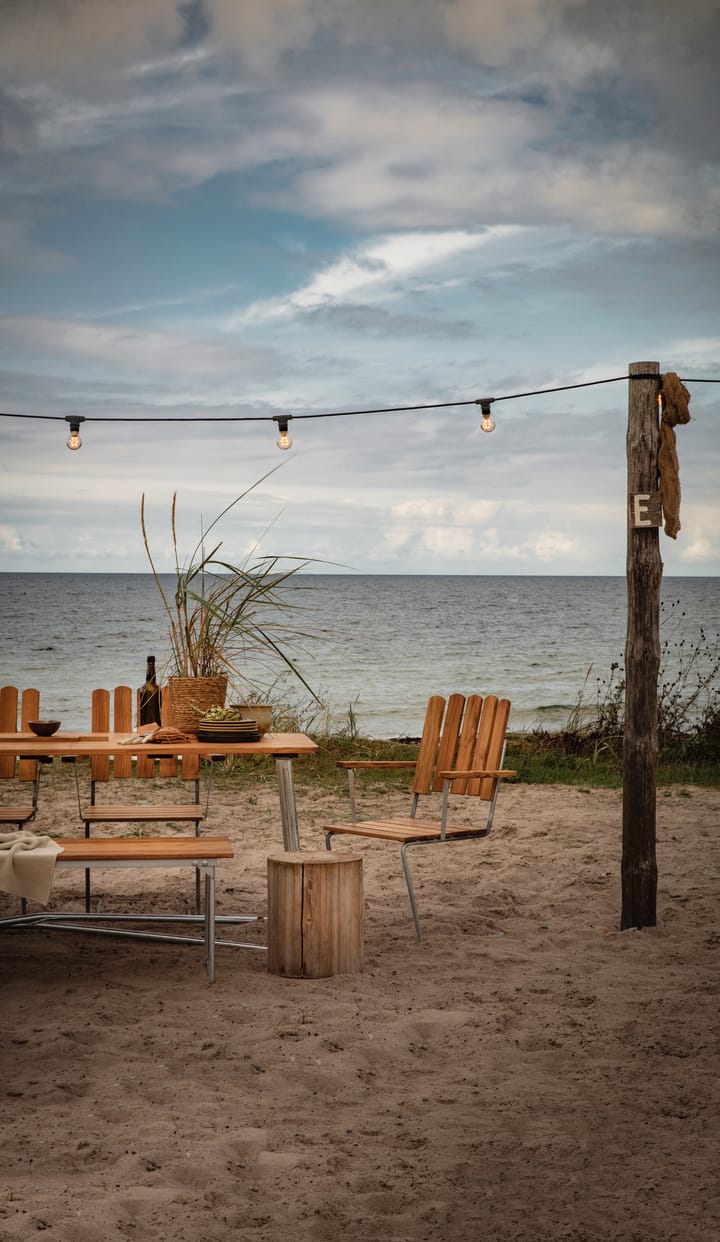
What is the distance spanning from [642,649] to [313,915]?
65.8 inches

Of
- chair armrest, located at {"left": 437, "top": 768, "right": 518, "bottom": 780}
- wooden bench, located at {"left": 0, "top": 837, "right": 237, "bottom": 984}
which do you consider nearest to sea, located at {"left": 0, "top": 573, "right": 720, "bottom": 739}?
chair armrest, located at {"left": 437, "top": 768, "right": 518, "bottom": 780}

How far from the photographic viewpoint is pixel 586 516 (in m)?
40.9

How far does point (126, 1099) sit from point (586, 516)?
39.5 meters

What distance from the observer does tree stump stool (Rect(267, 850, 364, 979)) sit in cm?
384

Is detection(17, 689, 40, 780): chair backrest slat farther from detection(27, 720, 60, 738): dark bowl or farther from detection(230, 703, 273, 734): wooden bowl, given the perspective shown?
detection(230, 703, 273, 734): wooden bowl

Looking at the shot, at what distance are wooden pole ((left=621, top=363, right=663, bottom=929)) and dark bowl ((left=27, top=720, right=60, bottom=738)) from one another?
2295mm

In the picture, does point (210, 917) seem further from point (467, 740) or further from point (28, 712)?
point (28, 712)

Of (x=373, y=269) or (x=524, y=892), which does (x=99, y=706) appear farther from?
(x=373, y=269)

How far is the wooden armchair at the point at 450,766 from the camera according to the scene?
14.4ft

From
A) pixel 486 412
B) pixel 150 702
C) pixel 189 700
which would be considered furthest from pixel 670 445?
pixel 150 702

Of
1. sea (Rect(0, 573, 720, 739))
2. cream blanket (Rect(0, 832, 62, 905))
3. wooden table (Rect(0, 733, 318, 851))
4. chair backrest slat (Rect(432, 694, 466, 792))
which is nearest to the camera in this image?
cream blanket (Rect(0, 832, 62, 905))

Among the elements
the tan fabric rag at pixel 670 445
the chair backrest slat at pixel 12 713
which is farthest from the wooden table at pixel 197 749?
the tan fabric rag at pixel 670 445

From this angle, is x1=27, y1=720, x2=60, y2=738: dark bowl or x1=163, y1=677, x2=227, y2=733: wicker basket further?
x1=163, y1=677, x2=227, y2=733: wicker basket

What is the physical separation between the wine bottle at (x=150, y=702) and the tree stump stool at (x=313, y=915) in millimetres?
1176
